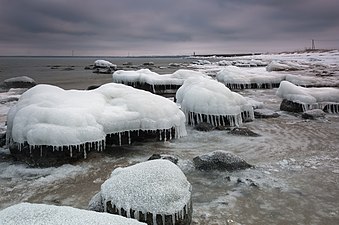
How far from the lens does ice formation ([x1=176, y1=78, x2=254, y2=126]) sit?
1181 cm

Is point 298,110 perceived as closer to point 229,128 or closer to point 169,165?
point 229,128

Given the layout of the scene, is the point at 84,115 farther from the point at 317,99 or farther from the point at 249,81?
the point at 249,81

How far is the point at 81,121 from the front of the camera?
8.15 m

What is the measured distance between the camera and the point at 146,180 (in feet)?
15.8

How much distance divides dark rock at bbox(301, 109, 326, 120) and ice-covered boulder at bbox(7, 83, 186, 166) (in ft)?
20.1

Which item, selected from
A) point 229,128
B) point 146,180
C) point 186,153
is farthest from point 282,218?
point 229,128

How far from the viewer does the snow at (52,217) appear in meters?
3.17

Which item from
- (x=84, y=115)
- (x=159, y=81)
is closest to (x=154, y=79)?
(x=159, y=81)

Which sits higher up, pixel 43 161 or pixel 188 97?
pixel 188 97

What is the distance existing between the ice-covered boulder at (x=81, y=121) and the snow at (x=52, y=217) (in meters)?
4.44

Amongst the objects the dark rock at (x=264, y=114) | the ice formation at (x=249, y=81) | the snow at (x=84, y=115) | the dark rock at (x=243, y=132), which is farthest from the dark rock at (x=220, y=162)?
the ice formation at (x=249, y=81)

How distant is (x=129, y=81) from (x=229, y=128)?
13249mm

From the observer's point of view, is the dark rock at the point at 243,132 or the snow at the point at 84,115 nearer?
the snow at the point at 84,115

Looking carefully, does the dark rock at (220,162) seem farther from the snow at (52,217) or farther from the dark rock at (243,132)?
the snow at (52,217)
